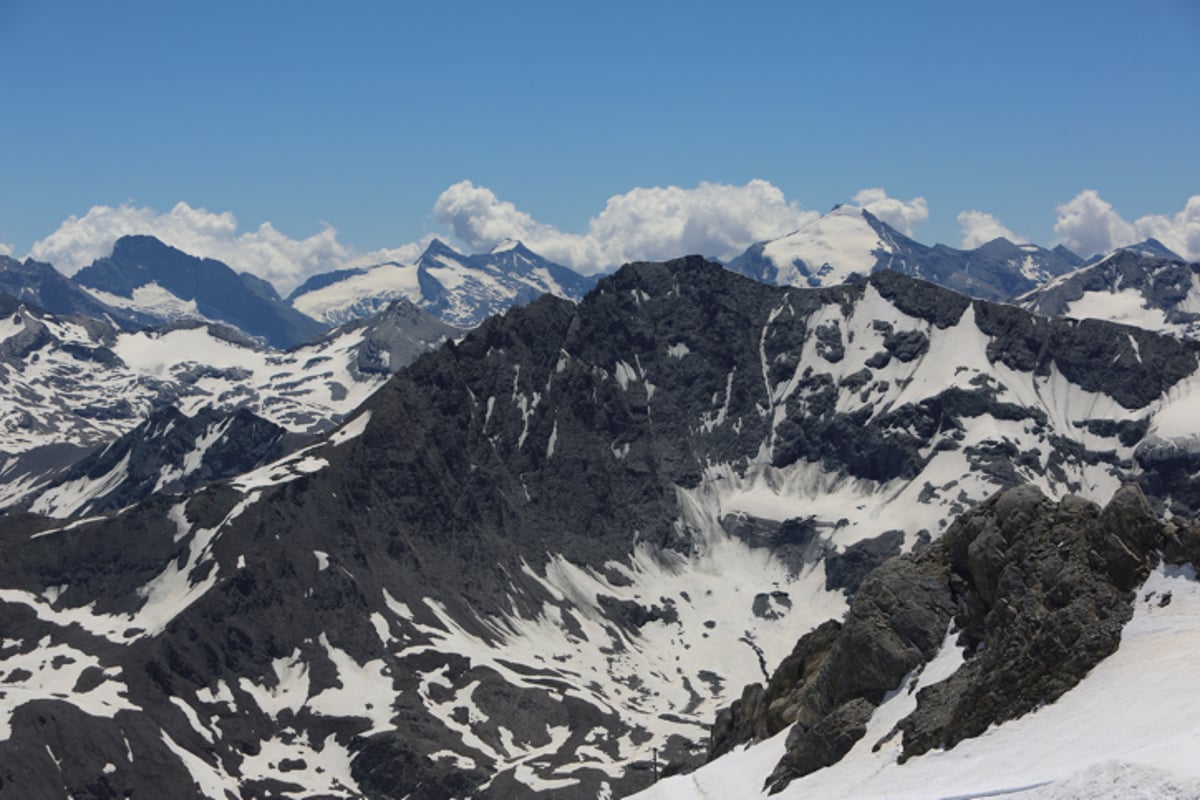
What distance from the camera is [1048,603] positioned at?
213 ft

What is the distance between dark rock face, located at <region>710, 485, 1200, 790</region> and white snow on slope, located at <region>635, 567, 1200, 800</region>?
1.23 meters

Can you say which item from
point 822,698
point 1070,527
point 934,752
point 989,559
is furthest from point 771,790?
point 1070,527

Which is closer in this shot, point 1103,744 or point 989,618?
point 1103,744

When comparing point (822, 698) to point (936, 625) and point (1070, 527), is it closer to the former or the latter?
point (936, 625)

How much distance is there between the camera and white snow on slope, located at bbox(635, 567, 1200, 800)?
47625 millimetres

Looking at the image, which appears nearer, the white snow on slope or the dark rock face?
the white snow on slope

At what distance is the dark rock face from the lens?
202ft

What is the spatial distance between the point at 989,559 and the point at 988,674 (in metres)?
11.0

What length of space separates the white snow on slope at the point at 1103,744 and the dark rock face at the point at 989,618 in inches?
48.4

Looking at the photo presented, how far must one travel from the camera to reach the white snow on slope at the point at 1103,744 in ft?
156

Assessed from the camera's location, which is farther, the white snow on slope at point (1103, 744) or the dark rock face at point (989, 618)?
the dark rock face at point (989, 618)

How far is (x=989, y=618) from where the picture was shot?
6869 centimetres

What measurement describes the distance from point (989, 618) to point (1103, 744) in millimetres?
15992

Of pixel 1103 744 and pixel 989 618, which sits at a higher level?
pixel 989 618
